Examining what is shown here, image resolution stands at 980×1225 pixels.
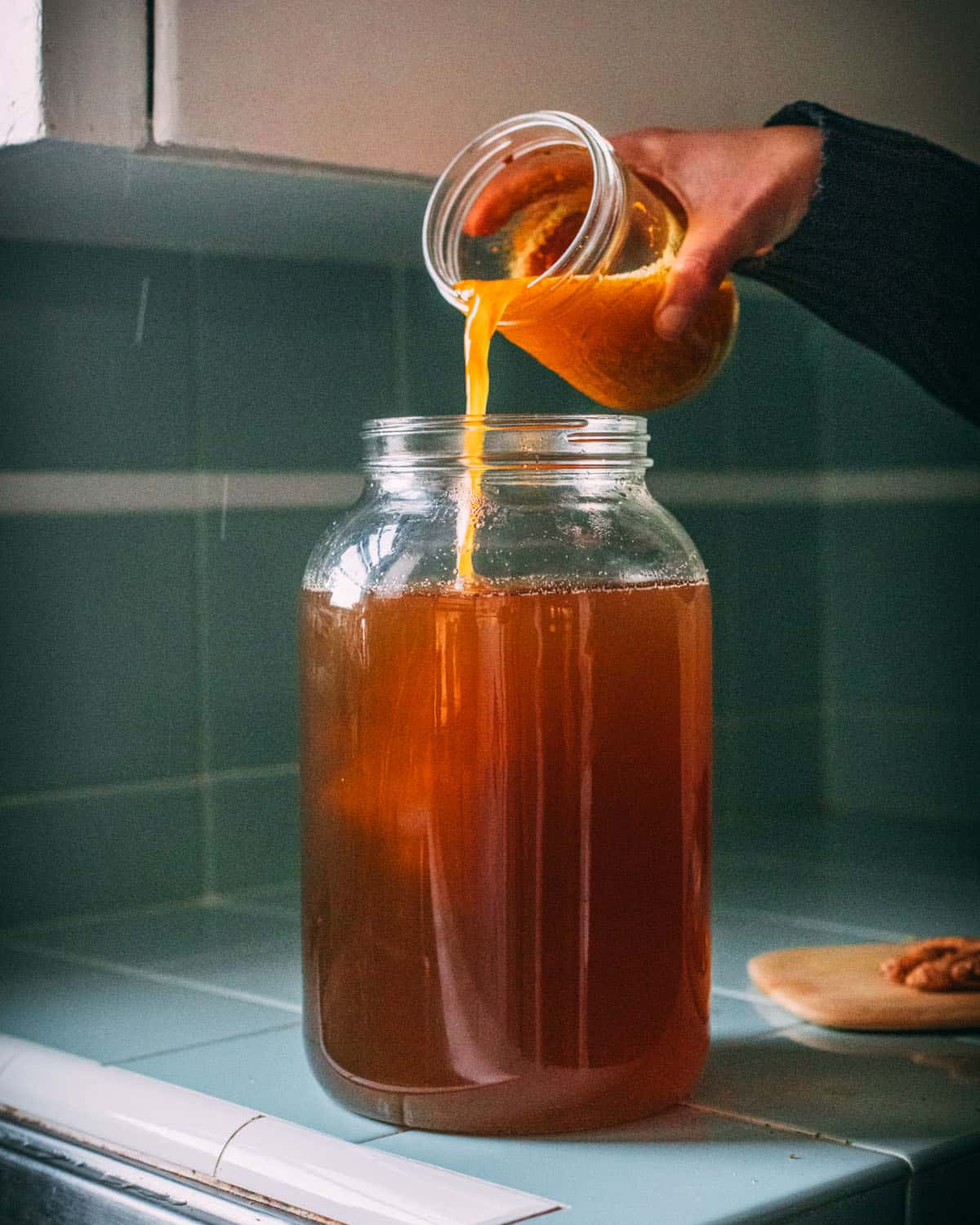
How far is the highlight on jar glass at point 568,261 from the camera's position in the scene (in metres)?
0.83

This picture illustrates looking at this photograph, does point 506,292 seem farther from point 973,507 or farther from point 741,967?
point 973,507

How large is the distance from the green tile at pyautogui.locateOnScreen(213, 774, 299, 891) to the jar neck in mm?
569

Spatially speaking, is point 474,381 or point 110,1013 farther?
point 110,1013

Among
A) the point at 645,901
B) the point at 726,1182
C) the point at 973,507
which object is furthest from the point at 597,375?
the point at 973,507

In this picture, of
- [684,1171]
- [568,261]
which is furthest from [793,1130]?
[568,261]

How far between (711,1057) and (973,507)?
0.81m

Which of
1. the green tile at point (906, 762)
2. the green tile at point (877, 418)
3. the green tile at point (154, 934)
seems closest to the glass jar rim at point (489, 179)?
the green tile at point (154, 934)

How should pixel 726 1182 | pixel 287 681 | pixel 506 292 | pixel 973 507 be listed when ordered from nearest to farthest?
pixel 726 1182
pixel 506 292
pixel 287 681
pixel 973 507

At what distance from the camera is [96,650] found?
124 centimetres

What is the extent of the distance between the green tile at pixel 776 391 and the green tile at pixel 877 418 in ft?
0.04

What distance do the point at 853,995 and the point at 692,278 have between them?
393 millimetres

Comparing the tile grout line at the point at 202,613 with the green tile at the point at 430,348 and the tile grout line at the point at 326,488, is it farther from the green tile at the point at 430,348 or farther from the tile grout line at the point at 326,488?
the green tile at the point at 430,348

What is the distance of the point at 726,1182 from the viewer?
0.70 meters

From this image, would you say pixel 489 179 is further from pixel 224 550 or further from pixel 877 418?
pixel 877 418
